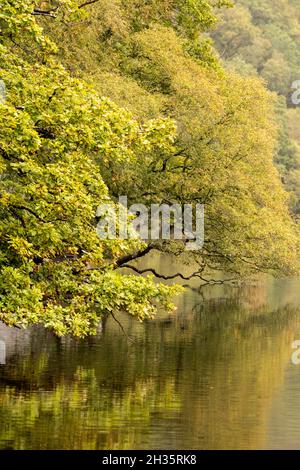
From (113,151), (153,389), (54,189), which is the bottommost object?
(153,389)

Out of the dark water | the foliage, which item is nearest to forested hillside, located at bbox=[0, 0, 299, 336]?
the foliage

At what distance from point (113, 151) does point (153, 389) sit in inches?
305

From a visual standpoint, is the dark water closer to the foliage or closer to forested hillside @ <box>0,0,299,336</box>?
forested hillside @ <box>0,0,299,336</box>

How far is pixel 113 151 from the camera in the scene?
23.5 m

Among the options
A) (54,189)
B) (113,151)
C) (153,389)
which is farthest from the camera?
(153,389)

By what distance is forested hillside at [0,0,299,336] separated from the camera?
22.9 meters

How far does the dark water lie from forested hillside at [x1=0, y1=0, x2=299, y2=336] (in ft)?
6.67

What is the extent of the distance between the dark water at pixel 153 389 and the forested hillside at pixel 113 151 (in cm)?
203

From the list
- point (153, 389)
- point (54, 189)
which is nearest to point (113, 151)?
point (54, 189)

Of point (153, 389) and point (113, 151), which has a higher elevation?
point (113, 151)

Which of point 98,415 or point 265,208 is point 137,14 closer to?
point 265,208

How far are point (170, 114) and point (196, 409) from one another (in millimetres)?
18832

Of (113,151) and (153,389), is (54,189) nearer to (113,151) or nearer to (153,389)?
(113,151)

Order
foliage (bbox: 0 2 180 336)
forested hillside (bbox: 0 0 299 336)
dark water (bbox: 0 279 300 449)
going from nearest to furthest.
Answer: dark water (bbox: 0 279 300 449) < foliage (bbox: 0 2 180 336) < forested hillside (bbox: 0 0 299 336)
